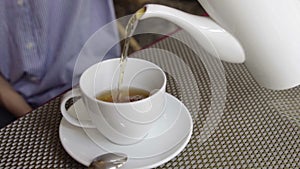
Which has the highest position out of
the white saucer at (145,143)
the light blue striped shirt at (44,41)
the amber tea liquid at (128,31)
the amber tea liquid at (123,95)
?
the amber tea liquid at (128,31)

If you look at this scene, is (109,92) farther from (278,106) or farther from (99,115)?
(278,106)

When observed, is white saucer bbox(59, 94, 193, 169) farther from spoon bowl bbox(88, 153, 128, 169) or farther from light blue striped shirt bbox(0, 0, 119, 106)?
light blue striped shirt bbox(0, 0, 119, 106)

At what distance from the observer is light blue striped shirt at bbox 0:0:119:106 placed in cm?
72

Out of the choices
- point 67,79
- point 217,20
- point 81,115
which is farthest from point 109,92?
point 67,79

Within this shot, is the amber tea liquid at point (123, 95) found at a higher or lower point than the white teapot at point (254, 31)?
lower

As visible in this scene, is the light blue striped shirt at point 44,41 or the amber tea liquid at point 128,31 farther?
the light blue striped shirt at point 44,41

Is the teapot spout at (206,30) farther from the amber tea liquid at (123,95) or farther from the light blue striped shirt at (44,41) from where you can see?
the light blue striped shirt at (44,41)

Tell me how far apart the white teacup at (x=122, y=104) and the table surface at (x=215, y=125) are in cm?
4

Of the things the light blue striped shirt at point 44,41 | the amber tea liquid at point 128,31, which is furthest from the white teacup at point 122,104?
the light blue striped shirt at point 44,41

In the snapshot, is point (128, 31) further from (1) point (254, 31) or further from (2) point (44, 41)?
(2) point (44, 41)

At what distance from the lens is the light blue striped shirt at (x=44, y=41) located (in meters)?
0.72

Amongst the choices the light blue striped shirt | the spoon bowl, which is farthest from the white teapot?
the light blue striped shirt

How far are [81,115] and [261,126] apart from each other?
203 mm

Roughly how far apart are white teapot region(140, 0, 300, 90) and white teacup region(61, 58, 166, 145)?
67 millimetres
